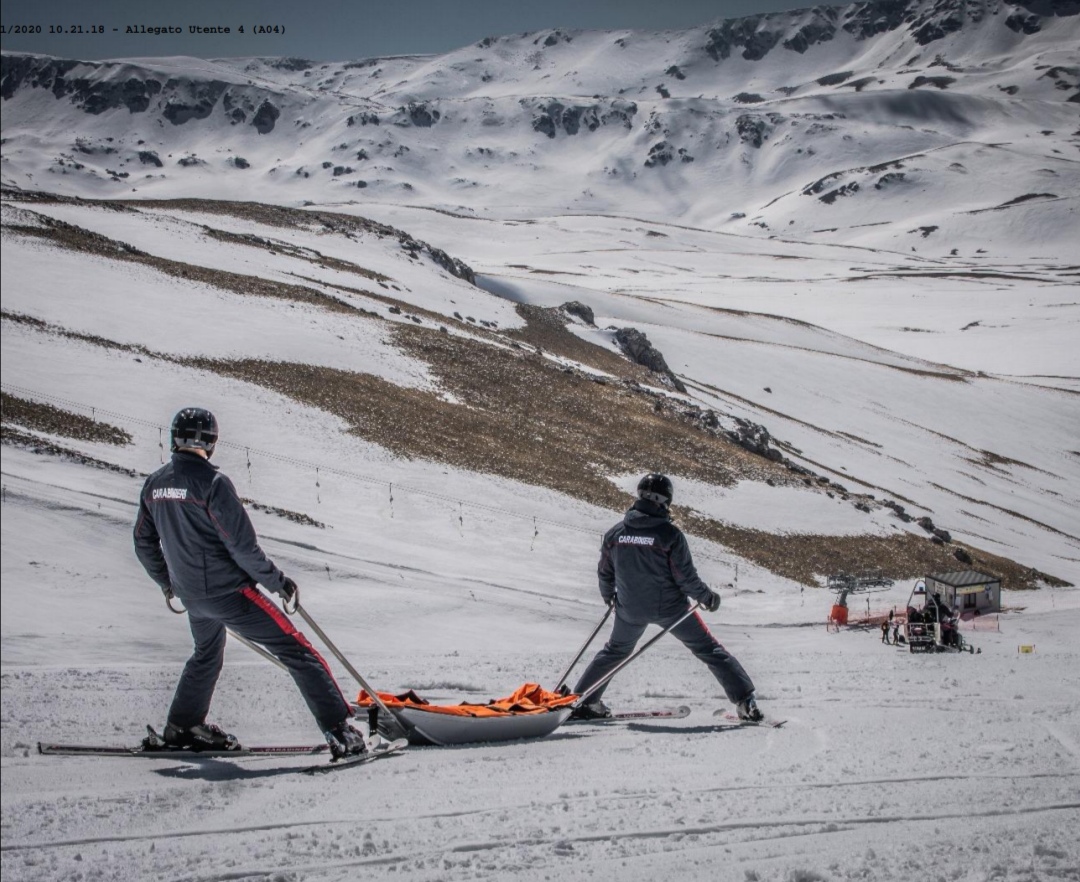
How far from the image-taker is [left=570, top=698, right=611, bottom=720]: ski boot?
10.0 m

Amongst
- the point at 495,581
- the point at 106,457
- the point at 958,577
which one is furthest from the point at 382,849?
the point at 106,457

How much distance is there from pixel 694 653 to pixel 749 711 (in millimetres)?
803

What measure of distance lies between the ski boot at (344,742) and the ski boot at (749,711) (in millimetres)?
4033

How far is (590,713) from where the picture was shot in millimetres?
10023

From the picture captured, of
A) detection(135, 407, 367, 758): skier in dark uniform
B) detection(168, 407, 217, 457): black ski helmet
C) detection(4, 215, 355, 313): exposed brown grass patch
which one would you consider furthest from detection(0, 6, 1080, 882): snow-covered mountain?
detection(168, 407, 217, 457): black ski helmet

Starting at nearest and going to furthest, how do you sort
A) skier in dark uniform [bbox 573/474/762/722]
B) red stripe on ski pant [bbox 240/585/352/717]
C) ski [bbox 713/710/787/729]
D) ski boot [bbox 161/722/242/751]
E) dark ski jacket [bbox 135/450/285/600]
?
dark ski jacket [bbox 135/450/285/600], red stripe on ski pant [bbox 240/585/352/717], ski boot [bbox 161/722/242/751], ski [bbox 713/710/787/729], skier in dark uniform [bbox 573/474/762/722]

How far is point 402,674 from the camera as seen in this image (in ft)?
40.3

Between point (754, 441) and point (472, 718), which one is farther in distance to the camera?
point (754, 441)

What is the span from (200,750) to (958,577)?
1857cm

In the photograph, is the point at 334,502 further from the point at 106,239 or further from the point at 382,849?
the point at 106,239

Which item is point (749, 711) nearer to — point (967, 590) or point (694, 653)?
point (694, 653)

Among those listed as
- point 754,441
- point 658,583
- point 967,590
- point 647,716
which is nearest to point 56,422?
point 647,716

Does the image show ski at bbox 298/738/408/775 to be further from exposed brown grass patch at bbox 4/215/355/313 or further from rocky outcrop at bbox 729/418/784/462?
exposed brown grass patch at bbox 4/215/355/313

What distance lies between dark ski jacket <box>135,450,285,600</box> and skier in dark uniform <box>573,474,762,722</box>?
12.2 ft
